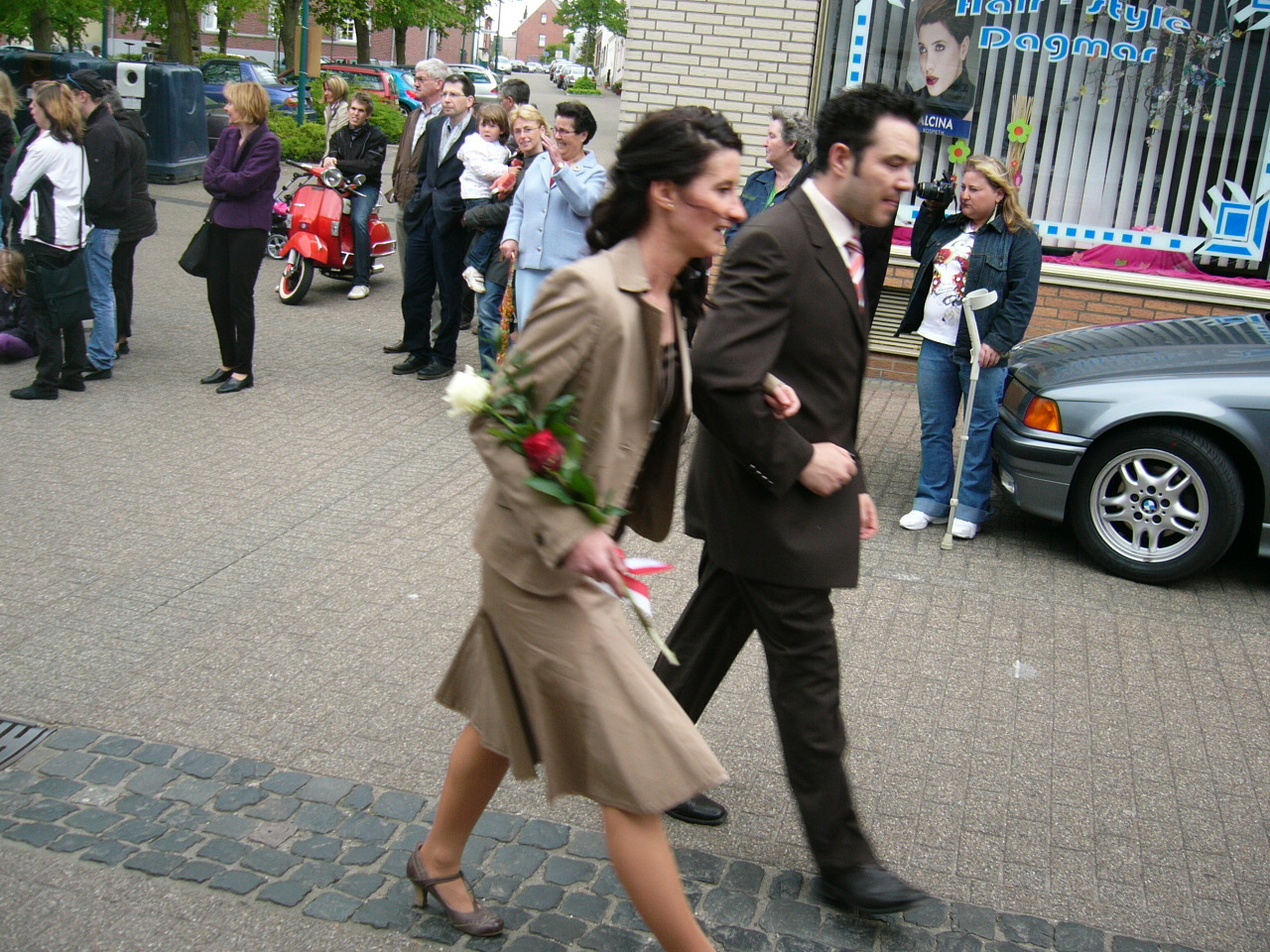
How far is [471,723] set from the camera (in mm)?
2967

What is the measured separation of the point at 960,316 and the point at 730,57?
4549 millimetres

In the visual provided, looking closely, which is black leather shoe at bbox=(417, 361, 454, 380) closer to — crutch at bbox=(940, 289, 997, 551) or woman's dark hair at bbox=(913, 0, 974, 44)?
crutch at bbox=(940, 289, 997, 551)

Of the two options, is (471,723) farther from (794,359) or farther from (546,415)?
(794,359)

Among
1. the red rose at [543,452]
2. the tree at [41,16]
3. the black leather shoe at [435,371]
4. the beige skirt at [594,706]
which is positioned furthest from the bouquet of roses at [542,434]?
the tree at [41,16]

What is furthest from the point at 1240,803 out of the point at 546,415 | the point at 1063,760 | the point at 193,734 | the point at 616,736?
the point at 193,734

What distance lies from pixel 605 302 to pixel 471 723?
106 cm

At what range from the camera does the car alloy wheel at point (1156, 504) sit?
5.84 meters

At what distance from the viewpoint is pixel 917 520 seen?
6.68 meters

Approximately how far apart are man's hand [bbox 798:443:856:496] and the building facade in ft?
24.0

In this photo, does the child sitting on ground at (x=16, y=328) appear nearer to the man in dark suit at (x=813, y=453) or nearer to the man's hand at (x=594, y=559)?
the man in dark suit at (x=813, y=453)

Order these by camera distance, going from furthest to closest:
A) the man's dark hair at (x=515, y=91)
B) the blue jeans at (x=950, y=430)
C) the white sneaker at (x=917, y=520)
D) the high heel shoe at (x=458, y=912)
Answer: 1. the man's dark hair at (x=515, y=91)
2. the white sneaker at (x=917, y=520)
3. the blue jeans at (x=950, y=430)
4. the high heel shoe at (x=458, y=912)

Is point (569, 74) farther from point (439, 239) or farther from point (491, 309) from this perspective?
point (491, 309)

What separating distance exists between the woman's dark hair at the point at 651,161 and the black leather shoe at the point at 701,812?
1.75 metres

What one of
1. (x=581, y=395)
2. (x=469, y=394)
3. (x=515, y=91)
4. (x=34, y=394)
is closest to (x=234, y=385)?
(x=34, y=394)
